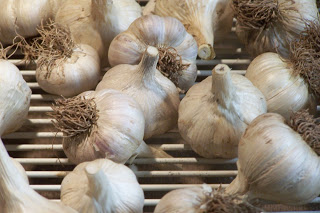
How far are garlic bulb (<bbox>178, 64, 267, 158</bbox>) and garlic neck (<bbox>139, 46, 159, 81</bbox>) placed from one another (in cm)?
10

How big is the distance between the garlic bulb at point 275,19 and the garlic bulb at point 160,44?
5.9 inches

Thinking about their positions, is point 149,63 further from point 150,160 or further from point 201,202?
point 201,202

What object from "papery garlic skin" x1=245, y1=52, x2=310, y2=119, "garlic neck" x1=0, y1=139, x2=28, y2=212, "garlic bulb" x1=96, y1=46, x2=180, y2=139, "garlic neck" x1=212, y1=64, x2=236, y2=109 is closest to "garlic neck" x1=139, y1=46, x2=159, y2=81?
"garlic bulb" x1=96, y1=46, x2=180, y2=139

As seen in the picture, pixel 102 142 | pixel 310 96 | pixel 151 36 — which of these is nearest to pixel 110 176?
pixel 102 142

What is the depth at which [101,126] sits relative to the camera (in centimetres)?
89

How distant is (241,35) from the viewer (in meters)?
1.15

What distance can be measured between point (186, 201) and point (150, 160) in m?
0.26

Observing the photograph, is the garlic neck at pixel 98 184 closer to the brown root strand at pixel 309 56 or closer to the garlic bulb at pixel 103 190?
the garlic bulb at pixel 103 190

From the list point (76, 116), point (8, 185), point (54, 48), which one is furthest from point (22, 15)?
point (8, 185)

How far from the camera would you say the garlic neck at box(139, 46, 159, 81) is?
93cm

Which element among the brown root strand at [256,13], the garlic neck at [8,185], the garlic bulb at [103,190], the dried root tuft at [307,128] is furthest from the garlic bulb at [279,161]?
the garlic neck at [8,185]

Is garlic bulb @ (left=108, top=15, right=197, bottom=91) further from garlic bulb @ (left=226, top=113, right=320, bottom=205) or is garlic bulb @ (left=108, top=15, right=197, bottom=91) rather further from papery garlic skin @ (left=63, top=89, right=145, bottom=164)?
garlic bulb @ (left=226, top=113, right=320, bottom=205)

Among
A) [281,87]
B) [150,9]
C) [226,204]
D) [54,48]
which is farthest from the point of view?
[150,9]

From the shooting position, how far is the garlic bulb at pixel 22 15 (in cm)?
117
